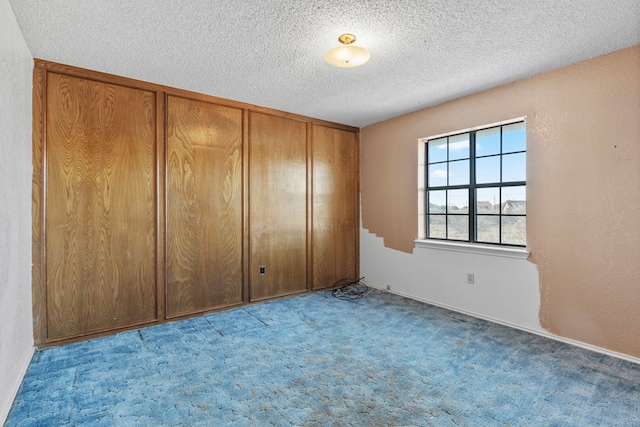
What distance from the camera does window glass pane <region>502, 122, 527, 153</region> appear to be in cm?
317

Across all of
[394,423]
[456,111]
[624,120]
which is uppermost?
[456,111]

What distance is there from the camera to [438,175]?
3.97 meters

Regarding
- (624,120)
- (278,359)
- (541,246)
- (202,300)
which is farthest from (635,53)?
(202,300)

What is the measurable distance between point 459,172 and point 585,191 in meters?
1.26

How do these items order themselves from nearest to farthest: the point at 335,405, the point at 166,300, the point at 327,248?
the point at 335,405, the point at 166,300, the point at 327,248

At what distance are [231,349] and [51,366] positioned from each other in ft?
4.20

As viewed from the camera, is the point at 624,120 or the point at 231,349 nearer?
the point at 624,120

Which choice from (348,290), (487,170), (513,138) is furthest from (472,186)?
(348,290)

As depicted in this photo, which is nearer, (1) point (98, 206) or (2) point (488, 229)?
(1) point (98, 206)

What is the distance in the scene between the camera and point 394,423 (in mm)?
1757

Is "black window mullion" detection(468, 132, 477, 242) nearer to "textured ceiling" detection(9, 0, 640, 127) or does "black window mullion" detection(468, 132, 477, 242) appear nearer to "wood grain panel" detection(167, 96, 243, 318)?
"textured ceiling" detection(9, 0, 640, 127)

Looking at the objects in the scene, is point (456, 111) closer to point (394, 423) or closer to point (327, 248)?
point (327, 248)

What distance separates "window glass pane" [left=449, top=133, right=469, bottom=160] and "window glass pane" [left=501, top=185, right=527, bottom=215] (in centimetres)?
62

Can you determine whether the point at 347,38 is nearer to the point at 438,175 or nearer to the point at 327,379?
the point at 438,175
